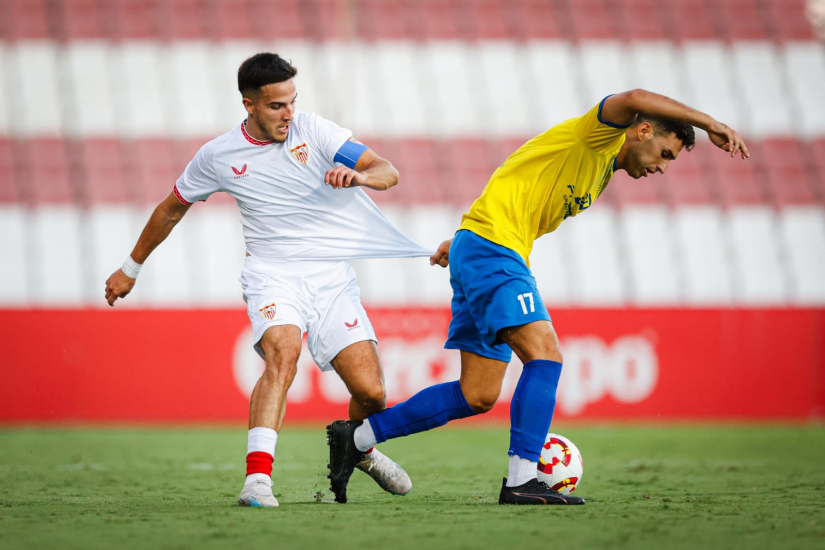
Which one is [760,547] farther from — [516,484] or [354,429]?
[354,429]

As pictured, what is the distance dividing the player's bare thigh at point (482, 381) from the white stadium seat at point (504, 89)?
12.6m

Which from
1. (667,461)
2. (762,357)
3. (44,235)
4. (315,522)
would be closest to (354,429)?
(315,522)

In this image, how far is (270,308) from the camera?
16.3ft

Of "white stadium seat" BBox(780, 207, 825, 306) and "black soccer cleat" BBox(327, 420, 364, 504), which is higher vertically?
"white stadium seat" BBox(780, 207, 825, 306)

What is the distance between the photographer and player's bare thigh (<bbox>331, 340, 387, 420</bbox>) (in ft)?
17.0

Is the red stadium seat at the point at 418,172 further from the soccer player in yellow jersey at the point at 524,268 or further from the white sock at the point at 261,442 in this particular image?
the white sock at the point at 261,442

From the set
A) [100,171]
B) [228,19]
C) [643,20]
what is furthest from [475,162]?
[100,171]

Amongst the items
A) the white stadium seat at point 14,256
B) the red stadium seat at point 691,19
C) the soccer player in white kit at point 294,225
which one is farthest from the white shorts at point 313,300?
the red stadium seat at point 691,19

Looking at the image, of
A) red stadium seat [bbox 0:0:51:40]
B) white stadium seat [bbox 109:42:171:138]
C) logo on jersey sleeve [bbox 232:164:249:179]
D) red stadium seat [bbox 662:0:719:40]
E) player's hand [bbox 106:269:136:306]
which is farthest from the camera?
red stadium seat [bbox 662:0:719:40]

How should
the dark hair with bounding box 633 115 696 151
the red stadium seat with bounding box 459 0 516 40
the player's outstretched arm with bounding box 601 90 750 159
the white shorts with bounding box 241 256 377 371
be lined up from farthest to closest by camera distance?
the red stadium seat with bounding box 459 0 516 40 < the white shorts with bounding box 241 256 377 371 < the dark hair with bounding box 633 115 696 151 < the player's outstretched arm with bounding box 601 90 750 159

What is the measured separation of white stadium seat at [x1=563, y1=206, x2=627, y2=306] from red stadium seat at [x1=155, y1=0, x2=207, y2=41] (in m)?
7.15

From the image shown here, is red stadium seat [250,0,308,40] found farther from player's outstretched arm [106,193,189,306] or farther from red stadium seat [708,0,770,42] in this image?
player's outstretched arm [106,193,189,306]

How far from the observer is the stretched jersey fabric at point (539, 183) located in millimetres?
4770

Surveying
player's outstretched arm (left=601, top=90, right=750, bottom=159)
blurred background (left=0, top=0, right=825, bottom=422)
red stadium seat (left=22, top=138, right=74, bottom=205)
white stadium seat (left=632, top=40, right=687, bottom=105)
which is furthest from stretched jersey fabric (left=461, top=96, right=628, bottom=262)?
white stadium seat (left=632, top=40, right=687, bottom=105)
